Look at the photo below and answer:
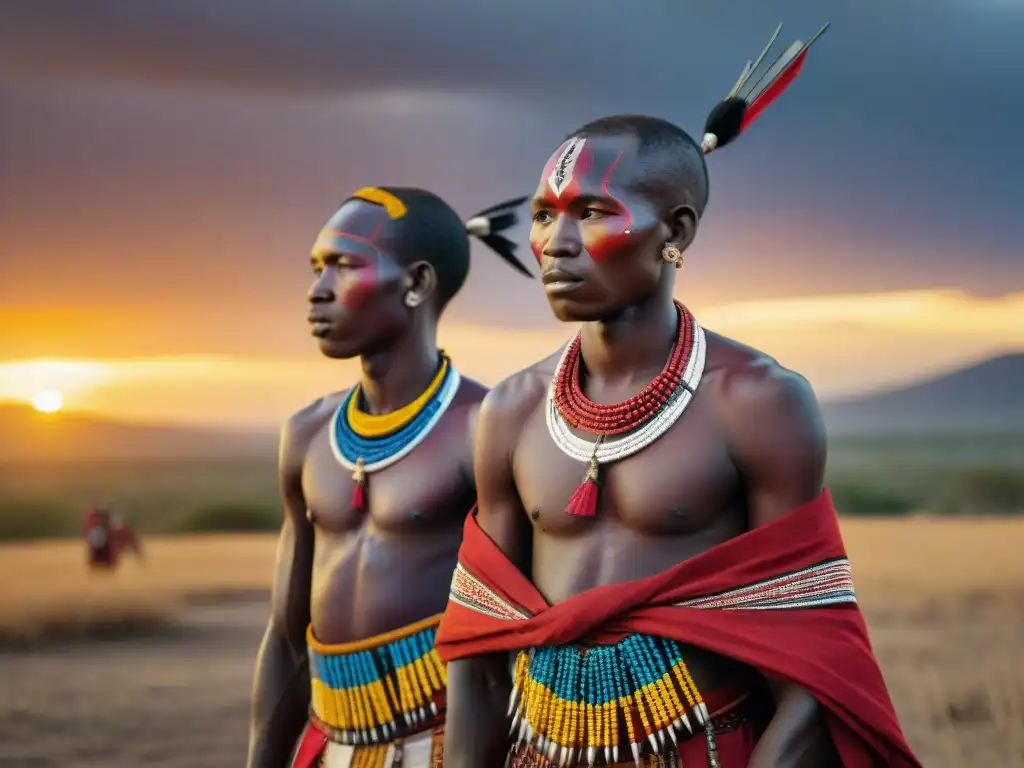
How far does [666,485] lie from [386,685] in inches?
52.4

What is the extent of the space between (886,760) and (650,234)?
3.61 ft

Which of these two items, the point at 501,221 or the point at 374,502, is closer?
the point at 374,502

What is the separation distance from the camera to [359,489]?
11.8 ft

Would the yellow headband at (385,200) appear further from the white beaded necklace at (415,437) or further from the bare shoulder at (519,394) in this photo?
the bare shoulder at (519,394)

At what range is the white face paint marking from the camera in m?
2.57

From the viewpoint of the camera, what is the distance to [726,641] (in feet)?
7.84

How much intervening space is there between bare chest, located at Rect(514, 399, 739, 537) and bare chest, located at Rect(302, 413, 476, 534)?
37.4 inches

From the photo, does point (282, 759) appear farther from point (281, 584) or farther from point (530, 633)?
point (530, 633)

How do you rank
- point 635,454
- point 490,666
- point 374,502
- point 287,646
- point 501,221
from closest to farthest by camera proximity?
1. point 635,454
2. point 490,666
3. point 374,502
4. point 287,646
5. point 501,221

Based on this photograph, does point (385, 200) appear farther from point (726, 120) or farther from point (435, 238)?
point (726, 120)

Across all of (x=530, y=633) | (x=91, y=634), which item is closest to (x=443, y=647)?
(x=530, y=633)

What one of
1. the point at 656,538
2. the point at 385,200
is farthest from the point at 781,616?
the point at 385,200

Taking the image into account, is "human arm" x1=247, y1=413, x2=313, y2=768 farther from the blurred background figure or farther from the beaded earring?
the blurred background figure

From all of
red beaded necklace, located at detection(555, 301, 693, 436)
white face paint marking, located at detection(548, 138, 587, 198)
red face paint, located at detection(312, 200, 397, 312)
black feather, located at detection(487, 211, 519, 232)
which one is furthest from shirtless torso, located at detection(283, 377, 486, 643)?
white face paint marking, located at detection(548, 138, 587, 198)
